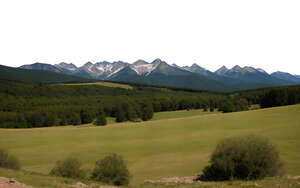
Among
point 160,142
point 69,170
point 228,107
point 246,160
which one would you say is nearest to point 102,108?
point 228,107

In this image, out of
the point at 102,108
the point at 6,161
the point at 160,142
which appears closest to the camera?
the point at 6,161

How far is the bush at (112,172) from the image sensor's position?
2138 cm

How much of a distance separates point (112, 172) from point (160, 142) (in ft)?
80.2

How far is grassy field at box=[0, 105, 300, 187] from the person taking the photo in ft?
102

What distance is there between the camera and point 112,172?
21.8 meters

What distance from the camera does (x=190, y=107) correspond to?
11931 centimetres

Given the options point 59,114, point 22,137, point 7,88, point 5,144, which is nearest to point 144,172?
point 5,144

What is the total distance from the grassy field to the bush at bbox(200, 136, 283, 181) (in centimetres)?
469

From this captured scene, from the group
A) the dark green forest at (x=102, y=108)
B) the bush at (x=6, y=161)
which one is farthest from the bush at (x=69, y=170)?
the dark green forest at (x=102, y=108)

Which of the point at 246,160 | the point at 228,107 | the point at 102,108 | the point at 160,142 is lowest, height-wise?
the point at 160,142

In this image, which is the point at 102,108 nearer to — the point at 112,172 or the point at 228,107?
the point at 228,107

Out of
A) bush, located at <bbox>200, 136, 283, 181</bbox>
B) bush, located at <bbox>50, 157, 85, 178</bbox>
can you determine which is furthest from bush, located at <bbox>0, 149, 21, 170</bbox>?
bush, located at <bbox>200, 136, 283, 181</bbox>

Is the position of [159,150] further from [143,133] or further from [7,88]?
[7,88]

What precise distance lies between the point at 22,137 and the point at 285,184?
5181 centimetres
